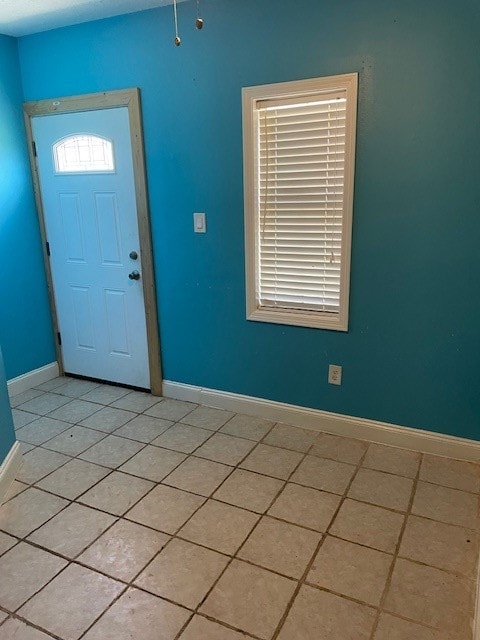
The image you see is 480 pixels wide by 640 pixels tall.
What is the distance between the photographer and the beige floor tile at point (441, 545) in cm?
182

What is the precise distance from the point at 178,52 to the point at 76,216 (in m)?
1.35

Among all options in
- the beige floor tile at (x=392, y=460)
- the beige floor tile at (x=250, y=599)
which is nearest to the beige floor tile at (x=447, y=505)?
the beige floor tile at (x=392, y=460)

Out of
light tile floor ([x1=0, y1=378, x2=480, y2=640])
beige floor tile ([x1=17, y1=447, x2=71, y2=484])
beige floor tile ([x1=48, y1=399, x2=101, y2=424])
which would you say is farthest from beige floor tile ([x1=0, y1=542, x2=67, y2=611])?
beige floor tile ([x1=48, y1=399, x2=101, y2=424])

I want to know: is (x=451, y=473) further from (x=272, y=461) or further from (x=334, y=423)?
(x=272, y=461)

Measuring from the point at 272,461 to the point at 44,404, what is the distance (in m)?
1.78

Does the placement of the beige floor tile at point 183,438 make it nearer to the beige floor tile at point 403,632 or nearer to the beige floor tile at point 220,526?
the beige floor tile at point 220,526

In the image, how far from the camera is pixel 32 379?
11.9 feet

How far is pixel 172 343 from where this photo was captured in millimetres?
3258

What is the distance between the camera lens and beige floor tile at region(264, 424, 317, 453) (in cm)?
269

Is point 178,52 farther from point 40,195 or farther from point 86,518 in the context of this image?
point 86,518

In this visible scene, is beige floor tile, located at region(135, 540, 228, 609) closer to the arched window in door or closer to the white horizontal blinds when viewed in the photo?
the white horizontal blinds

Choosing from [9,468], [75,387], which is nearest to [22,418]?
[75,387]

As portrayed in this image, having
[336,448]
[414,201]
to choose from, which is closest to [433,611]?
[336,448]

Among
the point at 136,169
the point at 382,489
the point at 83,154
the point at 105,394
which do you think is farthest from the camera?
the point at 105,394
